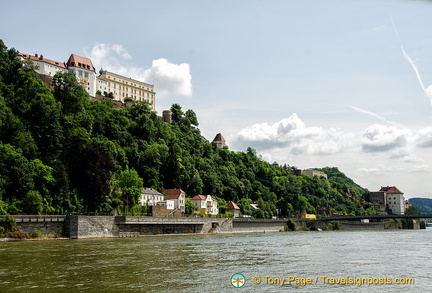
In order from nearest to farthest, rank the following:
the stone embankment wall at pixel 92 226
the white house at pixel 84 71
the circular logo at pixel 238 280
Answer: the circular logo at pixel 238 280, the stone embankment wall at pixel 92 226, the white house at pixel 84 71

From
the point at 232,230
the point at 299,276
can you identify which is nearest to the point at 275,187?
the point at 232,230

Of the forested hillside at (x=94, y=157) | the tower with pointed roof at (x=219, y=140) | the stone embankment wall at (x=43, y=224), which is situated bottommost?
the stone embankment wall at (x=43, y=224)

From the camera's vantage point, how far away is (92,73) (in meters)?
106

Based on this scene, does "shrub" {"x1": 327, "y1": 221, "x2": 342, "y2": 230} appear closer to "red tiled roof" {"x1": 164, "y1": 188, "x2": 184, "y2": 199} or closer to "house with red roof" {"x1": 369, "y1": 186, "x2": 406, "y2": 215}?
"red tiled roof" {"x1": 164, "y1": 188, "x2": 184, "y2": 199}

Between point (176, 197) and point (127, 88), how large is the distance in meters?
49.2

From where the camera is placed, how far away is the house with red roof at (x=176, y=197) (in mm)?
82125

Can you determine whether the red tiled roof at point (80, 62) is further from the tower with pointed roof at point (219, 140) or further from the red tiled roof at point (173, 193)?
the tower with pointed roof at point (219, 140)

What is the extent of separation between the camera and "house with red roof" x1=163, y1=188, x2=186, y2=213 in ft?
269

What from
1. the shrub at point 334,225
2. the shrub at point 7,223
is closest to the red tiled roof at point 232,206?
the shrub at point 334,225

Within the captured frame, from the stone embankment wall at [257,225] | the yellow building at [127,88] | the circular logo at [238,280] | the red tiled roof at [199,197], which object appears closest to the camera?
the circular logo at [238,280]

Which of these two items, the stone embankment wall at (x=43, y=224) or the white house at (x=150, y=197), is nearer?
the stone embankment wall at (x=43, y=224)

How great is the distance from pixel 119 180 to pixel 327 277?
5214 cm

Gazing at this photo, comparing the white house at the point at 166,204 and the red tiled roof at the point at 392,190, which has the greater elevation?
the red tiled roof at the point at 392,190

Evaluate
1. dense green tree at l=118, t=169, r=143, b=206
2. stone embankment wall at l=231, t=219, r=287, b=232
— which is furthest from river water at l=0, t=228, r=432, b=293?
stone embankment wall at l=231, t=219, r=287, b=232
